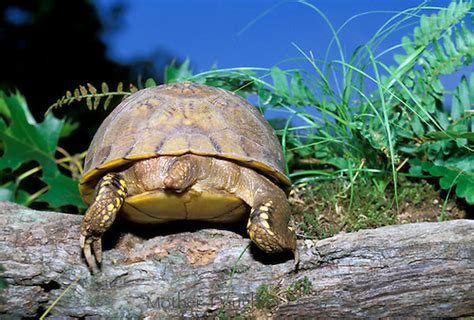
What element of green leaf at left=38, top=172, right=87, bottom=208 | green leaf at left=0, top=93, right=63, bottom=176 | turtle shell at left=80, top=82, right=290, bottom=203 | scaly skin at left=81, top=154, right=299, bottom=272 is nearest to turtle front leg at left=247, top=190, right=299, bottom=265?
scaly skin at left=81, top=154, right=299, bottom=272

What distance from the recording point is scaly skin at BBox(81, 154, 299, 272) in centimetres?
207

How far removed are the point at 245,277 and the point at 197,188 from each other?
0.40 m

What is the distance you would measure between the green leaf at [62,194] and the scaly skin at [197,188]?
99cm

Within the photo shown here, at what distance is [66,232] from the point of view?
2.34m

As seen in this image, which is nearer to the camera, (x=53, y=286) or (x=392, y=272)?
(x=392, y=272)

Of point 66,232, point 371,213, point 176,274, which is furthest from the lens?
point 371,213

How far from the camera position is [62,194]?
318 centimetres

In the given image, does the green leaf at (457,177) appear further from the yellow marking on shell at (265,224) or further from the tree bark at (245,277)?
the yellow marking on shell at (265,224)

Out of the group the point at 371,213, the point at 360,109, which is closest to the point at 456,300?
the point at 371,213

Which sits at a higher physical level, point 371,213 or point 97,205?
point 97,205

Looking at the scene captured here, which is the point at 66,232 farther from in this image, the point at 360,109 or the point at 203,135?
the point at 360,109

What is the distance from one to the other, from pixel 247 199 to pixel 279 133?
944 millimetres

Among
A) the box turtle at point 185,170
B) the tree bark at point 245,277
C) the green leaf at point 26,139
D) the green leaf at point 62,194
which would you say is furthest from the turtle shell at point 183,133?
the green leaf at point 26,139

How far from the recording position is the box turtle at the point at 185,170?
2125mm
